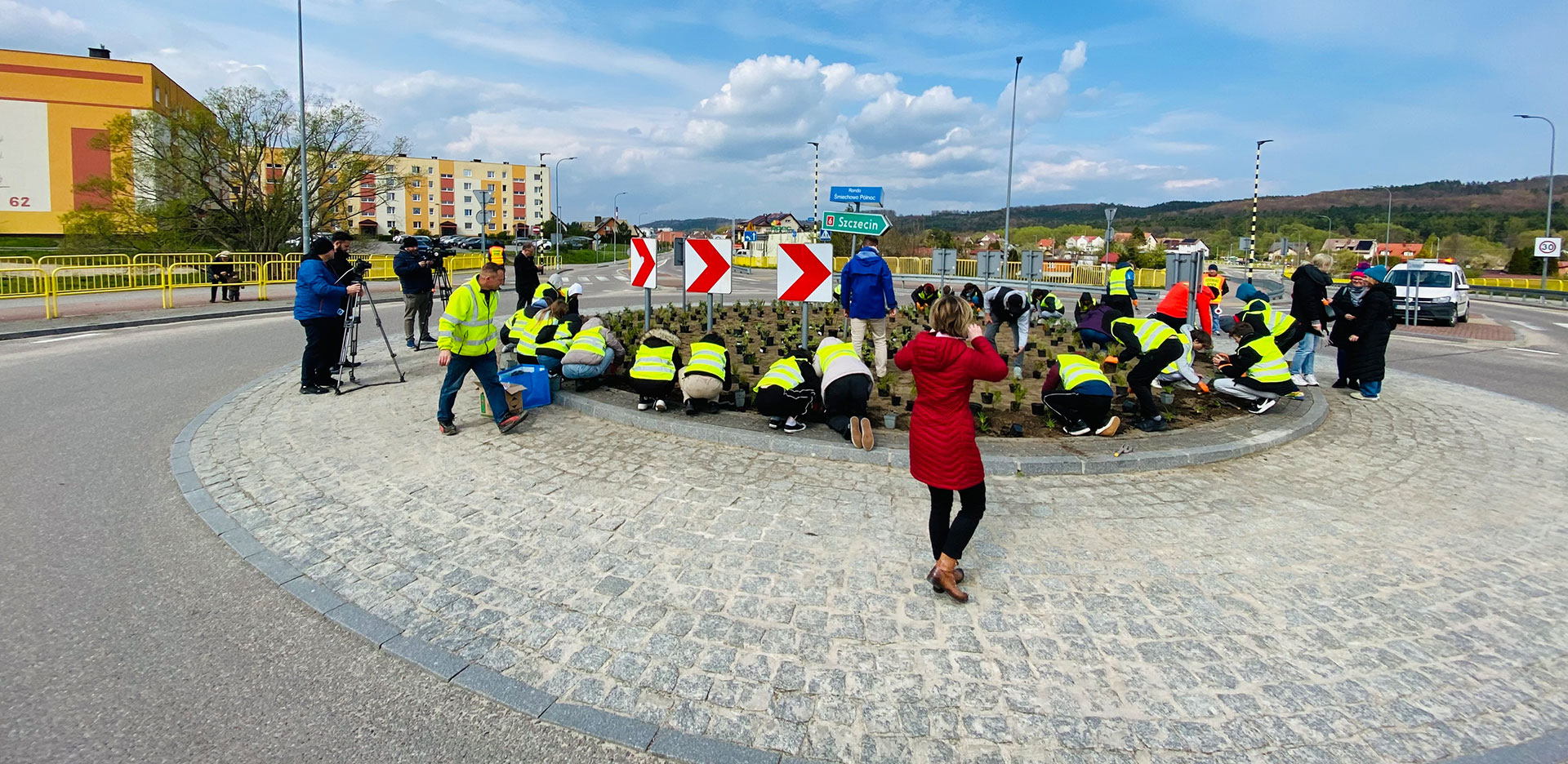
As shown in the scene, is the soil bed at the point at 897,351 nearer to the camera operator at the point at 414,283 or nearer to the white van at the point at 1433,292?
the camera operator at the point at 414,283

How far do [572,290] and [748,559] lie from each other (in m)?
6.15

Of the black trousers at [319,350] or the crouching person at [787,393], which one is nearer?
the crouching person at [787,393]

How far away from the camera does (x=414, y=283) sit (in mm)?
12352

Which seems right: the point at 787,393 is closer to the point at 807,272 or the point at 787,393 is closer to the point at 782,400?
the point at 782,400

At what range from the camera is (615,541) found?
4.66m

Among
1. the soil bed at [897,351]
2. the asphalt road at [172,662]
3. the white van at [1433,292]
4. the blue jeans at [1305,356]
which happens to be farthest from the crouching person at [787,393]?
the white van at [1433,292]

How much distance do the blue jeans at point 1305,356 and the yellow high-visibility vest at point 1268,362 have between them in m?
2.71

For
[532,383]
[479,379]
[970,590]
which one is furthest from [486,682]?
[532,383]

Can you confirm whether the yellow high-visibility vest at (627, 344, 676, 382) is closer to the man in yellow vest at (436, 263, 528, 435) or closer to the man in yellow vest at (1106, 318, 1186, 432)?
the man in yellow vest at (436, 263, 528, 435)

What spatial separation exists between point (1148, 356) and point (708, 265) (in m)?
5.17

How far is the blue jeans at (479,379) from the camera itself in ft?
23.0

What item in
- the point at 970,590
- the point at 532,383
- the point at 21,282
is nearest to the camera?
the point at 970,590

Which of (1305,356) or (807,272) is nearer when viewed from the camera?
(807,272)

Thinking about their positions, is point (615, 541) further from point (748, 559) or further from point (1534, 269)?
point (1534, 269)
